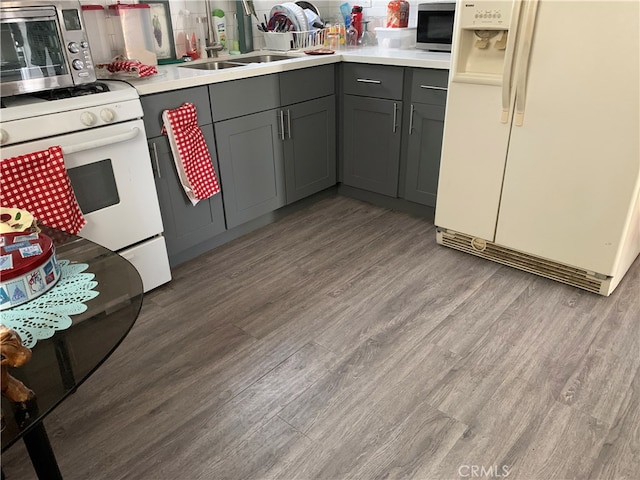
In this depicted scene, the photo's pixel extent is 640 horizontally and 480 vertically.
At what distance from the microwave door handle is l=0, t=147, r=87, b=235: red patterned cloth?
6.08 feet

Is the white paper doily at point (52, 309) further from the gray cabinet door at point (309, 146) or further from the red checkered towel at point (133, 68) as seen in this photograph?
the gray cabinet door at point (309, 146)

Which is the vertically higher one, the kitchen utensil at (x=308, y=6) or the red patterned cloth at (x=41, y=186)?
the kitchen utensil at (x=308, y=6)

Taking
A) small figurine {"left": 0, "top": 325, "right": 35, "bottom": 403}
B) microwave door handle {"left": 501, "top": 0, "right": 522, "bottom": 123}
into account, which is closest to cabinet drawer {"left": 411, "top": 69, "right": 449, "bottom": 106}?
microwave door handle {"left": 501, "top": 0, "right": 522, "bottom": 123}

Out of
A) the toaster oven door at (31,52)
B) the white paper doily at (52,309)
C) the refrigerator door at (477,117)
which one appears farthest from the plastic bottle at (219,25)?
the white paper doily at (52,309)

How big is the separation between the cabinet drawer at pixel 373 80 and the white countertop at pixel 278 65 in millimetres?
41

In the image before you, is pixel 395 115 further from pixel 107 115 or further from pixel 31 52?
pixel 31 52

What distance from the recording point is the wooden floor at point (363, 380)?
1534 mm

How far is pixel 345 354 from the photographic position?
1.98m

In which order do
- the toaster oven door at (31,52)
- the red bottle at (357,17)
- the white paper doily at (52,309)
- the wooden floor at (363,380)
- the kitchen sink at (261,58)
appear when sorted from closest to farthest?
1. the white paper doily at (52,309)
2. the wooden floor at (363,380)
3. the toaster oven door at (31,52)
4. the kitchen sink at (261,58)
5. the red bottle at (357,17)

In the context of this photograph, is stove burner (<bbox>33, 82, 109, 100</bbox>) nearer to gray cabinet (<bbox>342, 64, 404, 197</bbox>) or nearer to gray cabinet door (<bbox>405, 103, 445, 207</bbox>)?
gray cabinet (<bbox>342, 64, 404, 197</bbox>)

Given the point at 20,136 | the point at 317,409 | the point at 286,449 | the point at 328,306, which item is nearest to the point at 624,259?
the point at 328,306

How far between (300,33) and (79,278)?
2.55m

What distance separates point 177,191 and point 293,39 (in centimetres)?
139

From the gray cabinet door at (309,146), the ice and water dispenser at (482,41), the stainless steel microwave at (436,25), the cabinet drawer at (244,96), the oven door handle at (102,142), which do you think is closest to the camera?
the oven door handle at (102,142)
